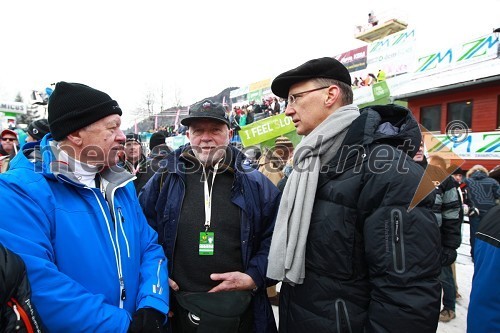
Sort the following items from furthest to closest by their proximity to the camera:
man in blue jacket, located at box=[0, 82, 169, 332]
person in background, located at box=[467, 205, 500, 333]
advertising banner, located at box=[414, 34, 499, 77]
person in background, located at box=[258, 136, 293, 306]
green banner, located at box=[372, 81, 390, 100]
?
1. advertising banner, located at box=[414, 34, 499, 77]
2. green banner, located at box=[372, 81, 390, 100]
3. person in background, located at box=[258, 136, 293, 306]
4. person in background, located at box=[467, 205, 500, 333]
5. man in blue jacket, located at box=[0, 82, 169, 332]

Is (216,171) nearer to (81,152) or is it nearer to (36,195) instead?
(81,152)

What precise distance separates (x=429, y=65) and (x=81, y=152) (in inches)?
727

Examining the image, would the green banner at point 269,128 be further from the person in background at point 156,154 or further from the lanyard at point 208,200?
the lanyard at point 208,200

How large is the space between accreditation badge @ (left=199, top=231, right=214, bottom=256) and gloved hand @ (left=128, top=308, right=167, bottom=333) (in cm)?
50

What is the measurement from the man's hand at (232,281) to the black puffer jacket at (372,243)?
343mm

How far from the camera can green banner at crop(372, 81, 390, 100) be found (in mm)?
11461

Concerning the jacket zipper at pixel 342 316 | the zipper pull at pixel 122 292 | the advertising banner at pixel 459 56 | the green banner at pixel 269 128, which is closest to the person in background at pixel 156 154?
the zipper pull at pixel 122 292

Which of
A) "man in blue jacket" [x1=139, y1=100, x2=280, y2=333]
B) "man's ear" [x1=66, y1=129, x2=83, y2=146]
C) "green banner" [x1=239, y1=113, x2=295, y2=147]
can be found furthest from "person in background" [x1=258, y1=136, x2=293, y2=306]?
"green banner" [x1=239, y1=113, x2=295, y2=147]

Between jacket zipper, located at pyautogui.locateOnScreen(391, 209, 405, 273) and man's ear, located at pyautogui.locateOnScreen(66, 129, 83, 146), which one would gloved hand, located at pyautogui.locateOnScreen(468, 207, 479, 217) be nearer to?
jacket zipper, located at pyautogui.locateOnScreen(391, 209, 405, 273)

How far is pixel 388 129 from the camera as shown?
159cm

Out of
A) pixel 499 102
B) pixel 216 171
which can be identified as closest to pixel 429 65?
pixel 499 102

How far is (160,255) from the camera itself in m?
1.93

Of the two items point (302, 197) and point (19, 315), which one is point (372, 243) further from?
point (19, 315)

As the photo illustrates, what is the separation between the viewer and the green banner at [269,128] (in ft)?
32.0
